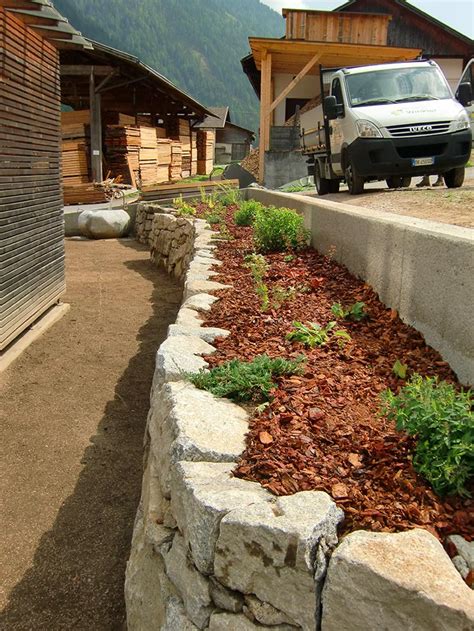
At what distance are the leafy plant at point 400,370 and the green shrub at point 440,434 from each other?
2.22 ft

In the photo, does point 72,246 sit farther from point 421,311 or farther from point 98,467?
point 421,311

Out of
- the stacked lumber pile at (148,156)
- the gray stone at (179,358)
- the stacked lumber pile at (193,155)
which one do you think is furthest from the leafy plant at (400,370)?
the stacked lumber pile at (193,155)

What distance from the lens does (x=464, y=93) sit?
10602 mm

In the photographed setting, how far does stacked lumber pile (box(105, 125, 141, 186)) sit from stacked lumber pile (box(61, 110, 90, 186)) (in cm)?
130

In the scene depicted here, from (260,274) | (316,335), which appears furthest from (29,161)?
(316,335)

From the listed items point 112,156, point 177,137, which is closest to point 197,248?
point 112,156

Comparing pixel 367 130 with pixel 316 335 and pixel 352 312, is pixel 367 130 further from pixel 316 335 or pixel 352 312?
pixel 316 335

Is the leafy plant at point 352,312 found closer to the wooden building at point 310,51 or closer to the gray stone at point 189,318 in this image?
the gray stone at point 189,318

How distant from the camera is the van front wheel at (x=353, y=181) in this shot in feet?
33.7

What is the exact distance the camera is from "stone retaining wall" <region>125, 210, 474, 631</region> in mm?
1804

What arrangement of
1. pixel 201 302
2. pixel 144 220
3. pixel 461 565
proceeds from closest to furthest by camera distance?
pixel 461 565
pixel 201 302
pixel 144 220

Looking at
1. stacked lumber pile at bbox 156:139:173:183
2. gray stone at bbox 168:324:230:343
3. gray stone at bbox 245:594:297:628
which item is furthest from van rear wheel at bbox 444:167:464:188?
stacked lumber pile at bbox 156:139:173:183

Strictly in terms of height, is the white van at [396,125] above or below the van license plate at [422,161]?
above

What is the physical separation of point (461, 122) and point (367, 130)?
156cm
